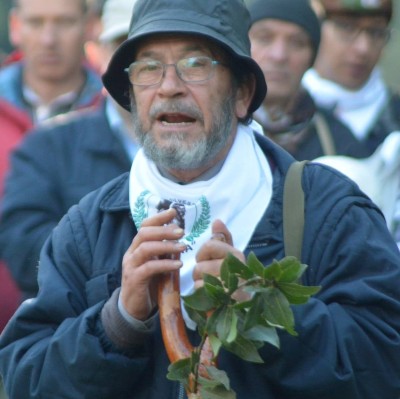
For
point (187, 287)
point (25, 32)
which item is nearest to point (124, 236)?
point (187, 287)

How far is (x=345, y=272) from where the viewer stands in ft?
13.4

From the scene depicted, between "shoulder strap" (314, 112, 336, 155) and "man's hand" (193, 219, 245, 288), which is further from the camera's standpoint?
"shoulder strap" (314, 112, 336, 155)

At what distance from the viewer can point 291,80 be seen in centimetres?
662

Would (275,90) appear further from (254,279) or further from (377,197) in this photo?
(254,279)

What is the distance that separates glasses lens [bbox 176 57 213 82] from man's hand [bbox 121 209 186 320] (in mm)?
528

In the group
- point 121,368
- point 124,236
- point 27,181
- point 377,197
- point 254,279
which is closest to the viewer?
point 254,279

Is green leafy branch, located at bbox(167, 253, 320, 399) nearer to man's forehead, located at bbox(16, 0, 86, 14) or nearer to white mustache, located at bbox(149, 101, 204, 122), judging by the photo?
white mustache, located at bbox(149, 101, 204, 122)

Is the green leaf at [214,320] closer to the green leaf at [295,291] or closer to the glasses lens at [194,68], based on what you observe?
the green leaf at [295,291]

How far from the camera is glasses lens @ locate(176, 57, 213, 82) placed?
429 centimetres

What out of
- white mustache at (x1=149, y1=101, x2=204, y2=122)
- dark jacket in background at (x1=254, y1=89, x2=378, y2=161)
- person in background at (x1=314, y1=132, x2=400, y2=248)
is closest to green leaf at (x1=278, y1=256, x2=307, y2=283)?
white mustache at (x1=149, y1=101, x2=204, y2=122)

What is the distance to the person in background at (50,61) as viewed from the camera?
772cm

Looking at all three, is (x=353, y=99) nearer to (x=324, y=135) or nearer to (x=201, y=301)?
(x=324, y=135)

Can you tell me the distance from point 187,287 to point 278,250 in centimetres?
28

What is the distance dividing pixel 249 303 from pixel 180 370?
0.90ft
